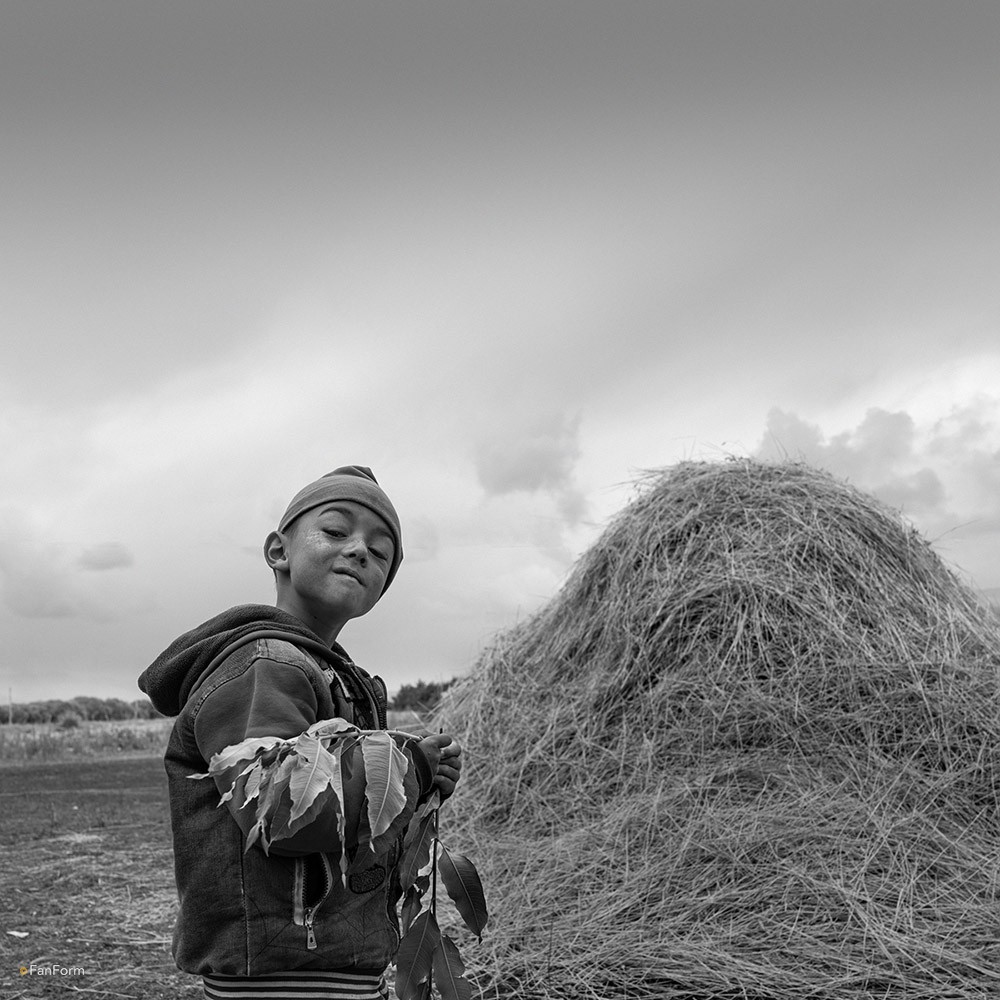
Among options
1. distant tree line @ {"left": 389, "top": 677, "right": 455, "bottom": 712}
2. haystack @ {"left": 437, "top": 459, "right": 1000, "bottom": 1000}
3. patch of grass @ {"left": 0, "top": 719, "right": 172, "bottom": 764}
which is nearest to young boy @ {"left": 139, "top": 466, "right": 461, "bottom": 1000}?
haystack @ {"left": 437, "top": 459, "right": 1000, "bottom": 1000}

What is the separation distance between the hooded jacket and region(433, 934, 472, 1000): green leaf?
0.10 m

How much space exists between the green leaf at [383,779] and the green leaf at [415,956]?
1.80ft

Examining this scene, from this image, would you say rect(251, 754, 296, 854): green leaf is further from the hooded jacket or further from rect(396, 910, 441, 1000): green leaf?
rect(396, 910, 441, 1000): green leaf

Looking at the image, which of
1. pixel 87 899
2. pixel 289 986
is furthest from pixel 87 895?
pixel 289 986

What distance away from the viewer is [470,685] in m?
7.08

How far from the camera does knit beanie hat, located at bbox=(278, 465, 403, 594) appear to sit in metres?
2.33

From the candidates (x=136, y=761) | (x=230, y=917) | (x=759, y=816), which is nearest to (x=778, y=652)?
(x=759, y=816)

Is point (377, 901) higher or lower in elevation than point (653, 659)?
lower

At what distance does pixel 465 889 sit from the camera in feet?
7.09

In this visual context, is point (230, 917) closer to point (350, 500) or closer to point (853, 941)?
point (350, 500)

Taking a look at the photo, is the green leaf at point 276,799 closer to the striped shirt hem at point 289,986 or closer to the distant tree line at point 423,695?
the striped shirt hem at point 289,986

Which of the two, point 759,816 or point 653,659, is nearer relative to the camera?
point 759,816

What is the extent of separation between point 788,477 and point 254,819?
544 cm

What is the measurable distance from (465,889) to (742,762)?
3.20m
